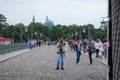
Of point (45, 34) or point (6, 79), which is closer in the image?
point (6, 79)

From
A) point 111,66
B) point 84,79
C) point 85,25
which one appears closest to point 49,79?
point 84,79

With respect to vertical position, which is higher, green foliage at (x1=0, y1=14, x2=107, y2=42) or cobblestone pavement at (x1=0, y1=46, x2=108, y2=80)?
green foliage at (x1=0, y1=14, x2=107, y2=42)

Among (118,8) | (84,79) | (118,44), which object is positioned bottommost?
(84,79)

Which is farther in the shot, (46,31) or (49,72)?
(46,31)

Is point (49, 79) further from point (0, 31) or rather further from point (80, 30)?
point (80, 30)

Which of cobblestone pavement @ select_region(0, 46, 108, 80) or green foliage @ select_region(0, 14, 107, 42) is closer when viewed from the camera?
cobblestone pavement @ select_region(0, 46, 108, 80)

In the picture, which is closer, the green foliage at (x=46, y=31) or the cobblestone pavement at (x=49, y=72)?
the cobblestone pavement at (x=49, y=72)

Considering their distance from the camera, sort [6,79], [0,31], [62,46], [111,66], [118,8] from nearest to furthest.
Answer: [118,8], [111,66], [6,79], [62,46], [0,31]

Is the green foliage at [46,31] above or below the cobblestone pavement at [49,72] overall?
above

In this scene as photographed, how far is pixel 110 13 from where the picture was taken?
34.4 ft

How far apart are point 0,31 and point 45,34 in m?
22.9

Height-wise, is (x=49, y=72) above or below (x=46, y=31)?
below

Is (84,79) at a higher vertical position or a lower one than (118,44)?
lower

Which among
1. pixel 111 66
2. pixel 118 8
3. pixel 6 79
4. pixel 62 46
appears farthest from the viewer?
pixel 62 46
